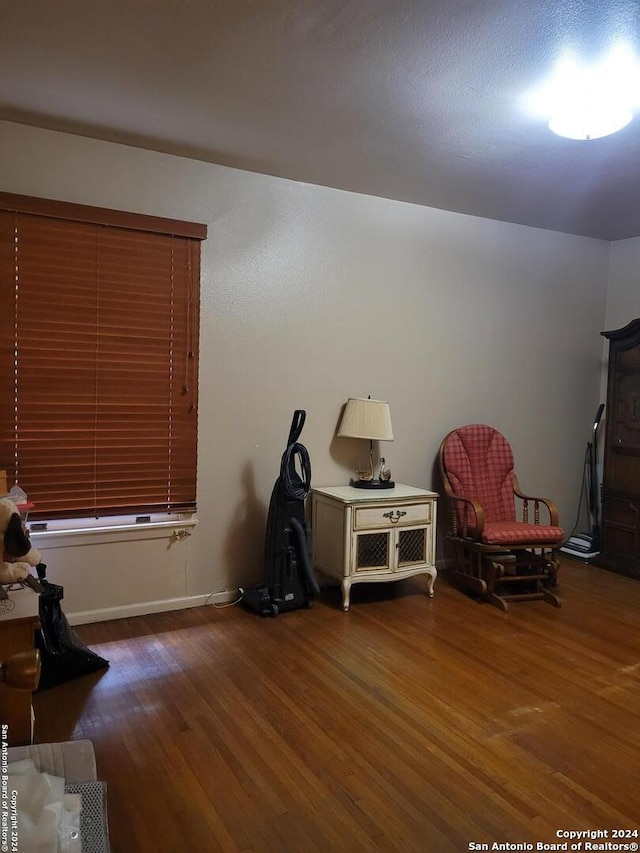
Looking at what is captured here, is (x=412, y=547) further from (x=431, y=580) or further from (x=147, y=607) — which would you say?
(x=147, y=607)

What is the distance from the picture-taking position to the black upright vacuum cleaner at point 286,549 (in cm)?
360

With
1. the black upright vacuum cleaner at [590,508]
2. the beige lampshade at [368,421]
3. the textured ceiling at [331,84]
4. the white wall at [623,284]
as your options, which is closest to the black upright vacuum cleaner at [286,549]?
the beige lampshade at [368,421]

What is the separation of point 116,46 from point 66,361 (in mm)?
1512

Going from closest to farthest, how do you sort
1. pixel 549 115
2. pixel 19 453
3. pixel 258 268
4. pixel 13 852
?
pixel 13 852 < pixel 549 115 < pixel 19 453 < pixel 258 268

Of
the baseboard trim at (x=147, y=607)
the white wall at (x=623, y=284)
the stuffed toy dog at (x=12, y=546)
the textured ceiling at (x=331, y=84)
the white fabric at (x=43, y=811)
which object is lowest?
the baseboard trim at (x=147, y=607)

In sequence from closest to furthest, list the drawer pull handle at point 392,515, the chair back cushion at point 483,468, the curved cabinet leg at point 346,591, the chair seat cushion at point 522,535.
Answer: the curved cabinet leg at point 346,591
the drawer pull handle at point 392,515
the chair seat cushion at point 522,535
the chair back cushion at point 483,468

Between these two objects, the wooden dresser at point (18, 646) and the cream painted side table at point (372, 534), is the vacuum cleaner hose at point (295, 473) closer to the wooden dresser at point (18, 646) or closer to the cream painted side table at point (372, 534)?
the cream painted side table at point (372, 534)

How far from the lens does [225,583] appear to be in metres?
3.80

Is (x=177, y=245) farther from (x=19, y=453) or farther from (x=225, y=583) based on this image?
(x=225, y=583)

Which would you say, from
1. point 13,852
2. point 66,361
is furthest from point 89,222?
point 13,852

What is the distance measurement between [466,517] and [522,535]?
37 cm

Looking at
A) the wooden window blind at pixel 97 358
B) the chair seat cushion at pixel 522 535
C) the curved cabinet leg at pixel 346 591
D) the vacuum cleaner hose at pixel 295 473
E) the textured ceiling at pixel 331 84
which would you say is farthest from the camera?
the chair seat cushion at pixel 522 535

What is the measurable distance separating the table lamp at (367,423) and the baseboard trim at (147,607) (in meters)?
1.09

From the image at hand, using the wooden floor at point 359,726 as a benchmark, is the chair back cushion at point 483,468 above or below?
above
